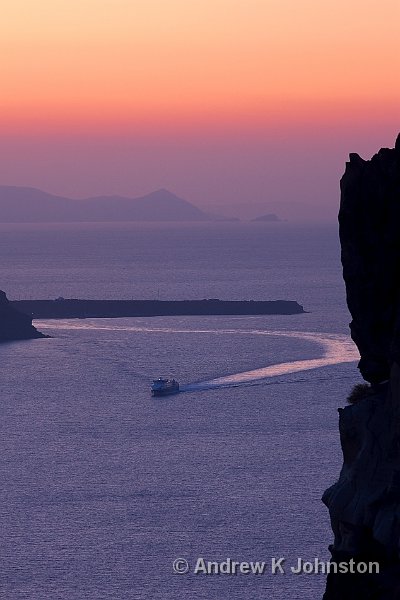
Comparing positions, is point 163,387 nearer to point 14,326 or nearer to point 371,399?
point 14,326

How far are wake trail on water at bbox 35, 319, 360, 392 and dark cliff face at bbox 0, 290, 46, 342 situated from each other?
7.78 meters

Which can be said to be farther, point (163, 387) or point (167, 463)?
point (163, 387)

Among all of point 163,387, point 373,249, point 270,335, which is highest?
point 373,249

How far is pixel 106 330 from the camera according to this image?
12512 cm

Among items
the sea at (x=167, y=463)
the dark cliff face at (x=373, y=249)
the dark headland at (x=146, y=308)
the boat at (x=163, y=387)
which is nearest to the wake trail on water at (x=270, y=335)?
the sea at (x=167, y=463)

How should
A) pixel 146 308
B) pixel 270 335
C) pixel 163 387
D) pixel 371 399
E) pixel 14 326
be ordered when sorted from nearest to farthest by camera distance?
pixel 371 399 → pixel 163 387 → pixel 270 335 → pixel 14 326 → pixel 146 308

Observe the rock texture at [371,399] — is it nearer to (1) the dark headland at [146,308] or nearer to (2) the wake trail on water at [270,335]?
(2) the wake trail on water at [270,335]

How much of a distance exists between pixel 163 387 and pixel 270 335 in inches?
1479

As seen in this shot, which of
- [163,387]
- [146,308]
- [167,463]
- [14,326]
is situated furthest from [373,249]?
[146,308]

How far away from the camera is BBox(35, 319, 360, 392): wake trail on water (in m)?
87.9

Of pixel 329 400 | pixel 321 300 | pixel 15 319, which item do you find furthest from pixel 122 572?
pixel 321 300

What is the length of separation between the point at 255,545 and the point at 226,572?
252cm

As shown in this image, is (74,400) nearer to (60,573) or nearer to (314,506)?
(314,506)

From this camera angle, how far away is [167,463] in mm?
59219
